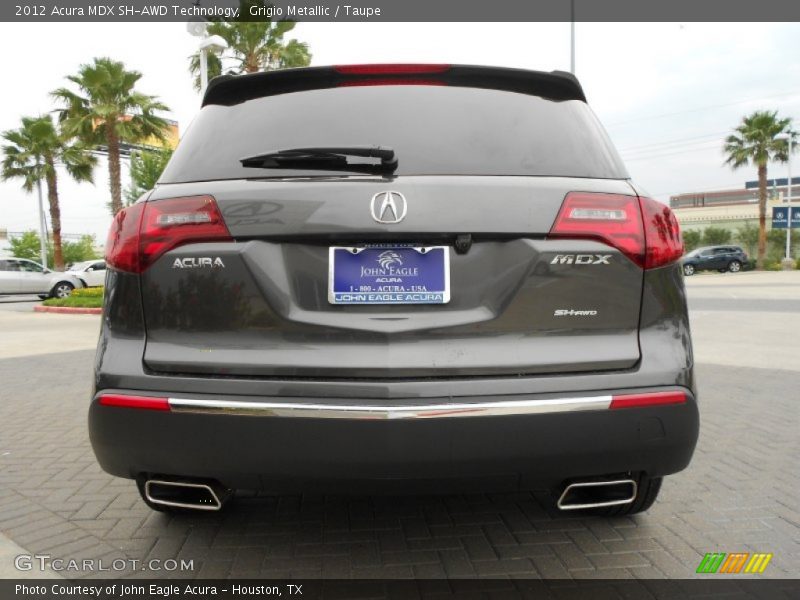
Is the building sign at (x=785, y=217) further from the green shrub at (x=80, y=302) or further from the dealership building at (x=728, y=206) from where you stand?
the green shrub at (x=80, y=302)

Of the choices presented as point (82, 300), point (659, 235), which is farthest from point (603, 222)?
point (82, 300)

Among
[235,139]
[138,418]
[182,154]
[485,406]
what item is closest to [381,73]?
[235,139]

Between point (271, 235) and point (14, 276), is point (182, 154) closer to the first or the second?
point (271, 235)

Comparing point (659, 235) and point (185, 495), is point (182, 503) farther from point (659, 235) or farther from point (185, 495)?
point (659, 235)

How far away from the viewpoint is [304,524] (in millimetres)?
2742

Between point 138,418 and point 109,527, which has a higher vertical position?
point 138,418

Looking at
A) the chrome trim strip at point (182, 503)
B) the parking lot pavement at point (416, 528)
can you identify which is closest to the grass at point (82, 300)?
the parking lot pavement at point (416, 528)

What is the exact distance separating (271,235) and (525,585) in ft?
5.04

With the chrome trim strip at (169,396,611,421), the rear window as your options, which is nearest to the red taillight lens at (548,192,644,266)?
the rear window

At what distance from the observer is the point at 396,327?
189 cm

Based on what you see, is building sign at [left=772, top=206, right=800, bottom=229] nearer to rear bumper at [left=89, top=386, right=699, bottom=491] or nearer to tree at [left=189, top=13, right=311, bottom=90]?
tree at [left=189, top=13, right=311, bottom=90]

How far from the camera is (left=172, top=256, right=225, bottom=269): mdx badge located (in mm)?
1955

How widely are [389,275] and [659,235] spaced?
2.98 feet

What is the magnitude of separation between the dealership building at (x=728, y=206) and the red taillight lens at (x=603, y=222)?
52.1 m
